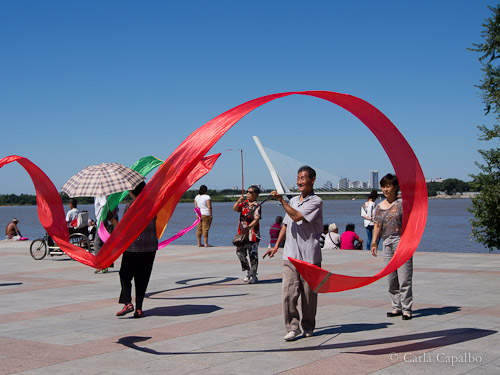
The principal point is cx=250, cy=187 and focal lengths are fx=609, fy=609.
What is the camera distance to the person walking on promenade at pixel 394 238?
7.47 meters

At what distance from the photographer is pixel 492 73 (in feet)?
54.5

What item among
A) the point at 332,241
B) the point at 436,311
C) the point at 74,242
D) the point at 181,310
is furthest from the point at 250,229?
the point at 74,242

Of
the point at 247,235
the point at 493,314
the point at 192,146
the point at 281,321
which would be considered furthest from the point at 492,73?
the point at 192,146

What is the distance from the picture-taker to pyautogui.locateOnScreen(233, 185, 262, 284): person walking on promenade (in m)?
10.8

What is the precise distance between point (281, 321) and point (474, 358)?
2.51 meters

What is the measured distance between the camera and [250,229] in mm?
10828

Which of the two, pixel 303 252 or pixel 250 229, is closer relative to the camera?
pixel 303 252

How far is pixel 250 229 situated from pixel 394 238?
3.62 m

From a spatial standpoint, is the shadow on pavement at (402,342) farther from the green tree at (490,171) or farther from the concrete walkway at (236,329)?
the green tree at (490,171)

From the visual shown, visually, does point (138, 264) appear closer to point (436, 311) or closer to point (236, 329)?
point (236, 329)

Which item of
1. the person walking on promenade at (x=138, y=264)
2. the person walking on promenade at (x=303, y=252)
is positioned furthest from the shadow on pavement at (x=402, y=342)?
the person walking on promenade at (x=138, y=264)

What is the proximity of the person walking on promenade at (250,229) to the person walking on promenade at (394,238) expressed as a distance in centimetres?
324

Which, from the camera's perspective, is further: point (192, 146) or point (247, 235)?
point (247, 235)

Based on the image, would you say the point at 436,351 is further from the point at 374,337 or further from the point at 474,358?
the point at 374,337
